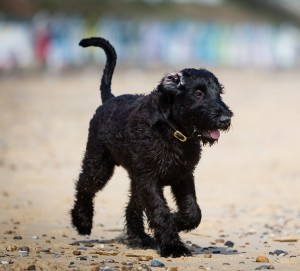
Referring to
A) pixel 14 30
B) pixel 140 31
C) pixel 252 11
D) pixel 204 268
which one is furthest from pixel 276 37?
pixel 204 268

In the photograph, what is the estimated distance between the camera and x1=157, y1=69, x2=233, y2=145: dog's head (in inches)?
265

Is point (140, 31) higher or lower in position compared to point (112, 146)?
higher

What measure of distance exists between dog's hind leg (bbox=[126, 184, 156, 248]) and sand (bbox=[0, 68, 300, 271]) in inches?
5.1

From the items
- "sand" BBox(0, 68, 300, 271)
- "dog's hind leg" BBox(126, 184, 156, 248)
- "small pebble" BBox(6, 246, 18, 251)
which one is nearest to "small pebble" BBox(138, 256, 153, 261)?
"sand" BBox(0, 68, 300, 271)

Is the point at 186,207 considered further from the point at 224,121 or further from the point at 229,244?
the point at 224,121

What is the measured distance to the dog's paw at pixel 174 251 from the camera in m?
6.82

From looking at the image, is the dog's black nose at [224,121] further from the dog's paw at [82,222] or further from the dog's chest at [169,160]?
the dog's paw at [82,222]

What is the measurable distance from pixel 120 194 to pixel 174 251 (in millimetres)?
4116

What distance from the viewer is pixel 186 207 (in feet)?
23.5

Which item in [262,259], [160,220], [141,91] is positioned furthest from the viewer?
Result: [141,91]

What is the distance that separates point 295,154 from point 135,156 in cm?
813

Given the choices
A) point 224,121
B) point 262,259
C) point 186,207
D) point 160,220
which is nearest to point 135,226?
point 186,207

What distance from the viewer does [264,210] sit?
389 inches

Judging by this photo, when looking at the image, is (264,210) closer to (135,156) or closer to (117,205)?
(117,205)
